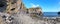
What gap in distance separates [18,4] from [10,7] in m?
2.87

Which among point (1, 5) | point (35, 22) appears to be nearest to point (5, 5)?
point (1, 5)

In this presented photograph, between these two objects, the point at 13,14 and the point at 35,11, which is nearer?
the point at 13,14

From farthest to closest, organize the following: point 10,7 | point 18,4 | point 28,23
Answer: point 18,4
point 10,7
point 28,23

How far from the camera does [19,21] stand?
18.6 m

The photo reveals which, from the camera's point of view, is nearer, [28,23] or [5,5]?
[28,23]

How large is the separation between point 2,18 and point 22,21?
7.39 feet

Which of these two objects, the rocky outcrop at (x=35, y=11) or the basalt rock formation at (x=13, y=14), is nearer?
the basalt rock formation at (x=13, y=14)

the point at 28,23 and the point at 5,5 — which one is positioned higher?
the point at 5,5

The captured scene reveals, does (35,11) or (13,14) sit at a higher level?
(13,14)

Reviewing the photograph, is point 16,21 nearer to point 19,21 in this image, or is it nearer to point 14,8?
point 19,21

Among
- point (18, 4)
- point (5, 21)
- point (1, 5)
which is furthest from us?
point (18, 4)

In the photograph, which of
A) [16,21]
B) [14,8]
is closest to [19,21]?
[16,21]

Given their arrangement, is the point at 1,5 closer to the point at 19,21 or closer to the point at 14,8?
the point at 14,8

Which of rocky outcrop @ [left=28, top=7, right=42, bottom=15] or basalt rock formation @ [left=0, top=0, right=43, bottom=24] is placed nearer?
basalt rock formation @ [left=0, top=0, right=43, bottom=24]
